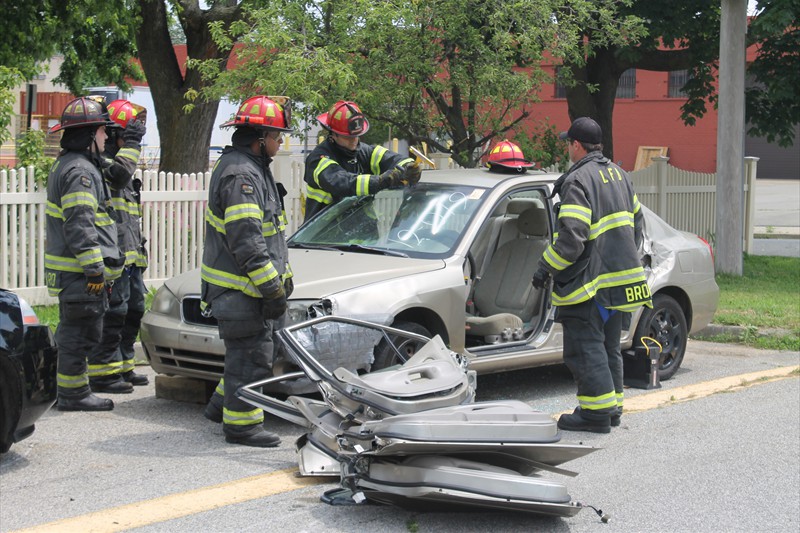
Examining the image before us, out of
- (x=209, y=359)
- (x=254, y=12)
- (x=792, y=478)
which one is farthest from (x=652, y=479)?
(x=254, y=12)

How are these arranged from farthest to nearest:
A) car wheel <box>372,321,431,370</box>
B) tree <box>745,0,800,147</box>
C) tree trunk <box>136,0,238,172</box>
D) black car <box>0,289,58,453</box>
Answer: tree trunk <box>136,0,238,172</box>
tree <box>745,0,800,147</box>
car wheel <box>372,321,431,370</box>
black car <box>0,289,58,453</box>

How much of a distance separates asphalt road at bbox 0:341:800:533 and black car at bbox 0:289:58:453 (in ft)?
0.94

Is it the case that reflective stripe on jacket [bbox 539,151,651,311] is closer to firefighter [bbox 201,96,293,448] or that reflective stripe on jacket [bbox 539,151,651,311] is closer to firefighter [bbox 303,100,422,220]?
firefighter [bbox 303,100,422,220]

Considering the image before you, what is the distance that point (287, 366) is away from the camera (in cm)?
626

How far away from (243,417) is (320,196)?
242cm

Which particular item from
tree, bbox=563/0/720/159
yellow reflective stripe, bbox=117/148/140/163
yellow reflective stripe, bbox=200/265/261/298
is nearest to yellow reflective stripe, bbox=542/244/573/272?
yellow reflective stripe, bbox=200/265/261/298

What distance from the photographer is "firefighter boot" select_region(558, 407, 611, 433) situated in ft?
21.4

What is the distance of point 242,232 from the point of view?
5754mm

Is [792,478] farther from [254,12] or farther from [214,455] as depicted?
[254,12]

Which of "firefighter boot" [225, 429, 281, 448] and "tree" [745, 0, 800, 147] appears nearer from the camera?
"firefighter boot" [225, 429, 281, 448]

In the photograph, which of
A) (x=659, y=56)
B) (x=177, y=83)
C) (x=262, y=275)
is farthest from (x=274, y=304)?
(x=659, y=56)

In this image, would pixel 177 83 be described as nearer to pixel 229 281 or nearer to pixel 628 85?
pixel 229 281

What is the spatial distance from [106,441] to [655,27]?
39.4 feet

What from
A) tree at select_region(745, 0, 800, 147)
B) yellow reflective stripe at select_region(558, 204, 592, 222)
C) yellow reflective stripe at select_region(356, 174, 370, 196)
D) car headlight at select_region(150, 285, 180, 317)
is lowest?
car headlight at select_region(150, 285, 180, 317)
